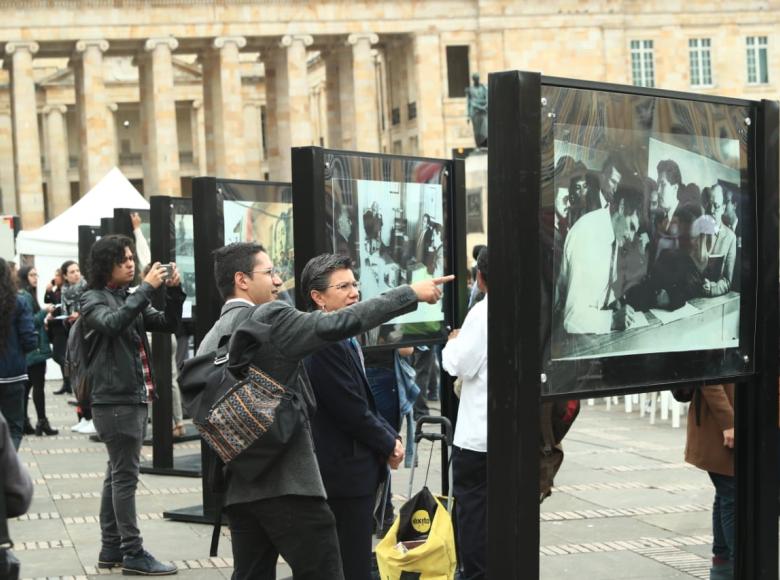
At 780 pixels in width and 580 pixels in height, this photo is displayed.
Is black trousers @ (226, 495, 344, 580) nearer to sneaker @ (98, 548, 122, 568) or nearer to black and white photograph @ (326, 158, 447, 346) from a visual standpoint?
black and white photograph @ (326, 158, 447, 346)

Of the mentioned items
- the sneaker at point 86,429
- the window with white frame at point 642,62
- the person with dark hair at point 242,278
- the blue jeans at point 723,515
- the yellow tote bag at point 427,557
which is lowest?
the sneaker at point 86,429

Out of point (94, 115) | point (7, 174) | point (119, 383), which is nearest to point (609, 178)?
point (119, 383)

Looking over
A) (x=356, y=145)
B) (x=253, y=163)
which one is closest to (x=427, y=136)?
(x=356, y=145)

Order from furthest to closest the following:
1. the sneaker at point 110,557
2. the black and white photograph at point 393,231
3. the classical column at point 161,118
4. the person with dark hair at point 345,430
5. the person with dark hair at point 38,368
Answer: the classical column at point 161,118 < the person with dark hair at point 38,368 < the sneaker at point 110,557 < the black and white photograph at point 393,231 < the person with dark hair at point 345,430

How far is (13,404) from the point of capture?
9.15m

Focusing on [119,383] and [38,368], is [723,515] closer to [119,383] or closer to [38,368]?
[119,383]

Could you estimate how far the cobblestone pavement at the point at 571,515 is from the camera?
8.12 m

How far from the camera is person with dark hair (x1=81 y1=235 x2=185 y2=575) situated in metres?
7.82

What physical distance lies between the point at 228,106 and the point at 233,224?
49.9 meters

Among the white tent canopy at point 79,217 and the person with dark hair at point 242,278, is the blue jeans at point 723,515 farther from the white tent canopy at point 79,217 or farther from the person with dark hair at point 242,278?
the white tent canopy at point 79,217

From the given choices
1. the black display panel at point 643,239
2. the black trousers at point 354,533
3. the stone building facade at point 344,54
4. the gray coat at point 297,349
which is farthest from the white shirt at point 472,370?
the stone building facade at point 344,54

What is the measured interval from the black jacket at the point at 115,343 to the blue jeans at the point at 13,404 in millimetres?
1225

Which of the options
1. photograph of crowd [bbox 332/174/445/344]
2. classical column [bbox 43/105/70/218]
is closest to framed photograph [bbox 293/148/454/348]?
photograph of crowd [bbox 332/174/445/344]

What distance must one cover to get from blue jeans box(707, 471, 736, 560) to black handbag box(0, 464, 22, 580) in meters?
4.08
